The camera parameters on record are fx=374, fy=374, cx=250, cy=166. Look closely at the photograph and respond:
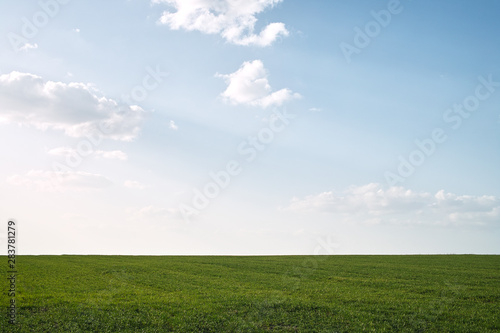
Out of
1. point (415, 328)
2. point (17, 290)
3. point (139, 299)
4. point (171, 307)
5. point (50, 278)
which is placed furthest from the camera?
point (50, 278)

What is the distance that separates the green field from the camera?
27.4 metres

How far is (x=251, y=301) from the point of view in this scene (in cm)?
3291

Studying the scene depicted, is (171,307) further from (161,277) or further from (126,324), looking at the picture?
(161,277)

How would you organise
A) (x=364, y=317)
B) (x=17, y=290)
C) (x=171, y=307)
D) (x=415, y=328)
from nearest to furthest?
(x=415, y=328), (x=364, y=317), (x=171, y=307), (x=17, y=290)

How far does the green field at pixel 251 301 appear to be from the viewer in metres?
27.4

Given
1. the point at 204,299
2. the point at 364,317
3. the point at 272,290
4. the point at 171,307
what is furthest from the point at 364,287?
the point at 171,307

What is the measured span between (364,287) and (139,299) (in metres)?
23.9

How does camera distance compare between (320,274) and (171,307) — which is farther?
(320,274)

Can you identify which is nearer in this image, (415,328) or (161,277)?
(415,328)

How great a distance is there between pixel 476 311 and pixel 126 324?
91.4 feet

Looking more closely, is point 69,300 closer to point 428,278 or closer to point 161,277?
point 161,277

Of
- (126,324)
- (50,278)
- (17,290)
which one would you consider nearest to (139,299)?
(126,324)

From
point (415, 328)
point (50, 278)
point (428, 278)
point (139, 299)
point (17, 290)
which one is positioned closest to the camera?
point (415, 328)

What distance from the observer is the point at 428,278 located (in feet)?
158
